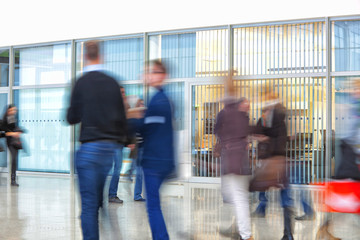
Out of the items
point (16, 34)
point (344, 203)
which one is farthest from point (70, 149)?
point (344, 203)

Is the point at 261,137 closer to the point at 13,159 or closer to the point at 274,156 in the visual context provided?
the point at 274,156

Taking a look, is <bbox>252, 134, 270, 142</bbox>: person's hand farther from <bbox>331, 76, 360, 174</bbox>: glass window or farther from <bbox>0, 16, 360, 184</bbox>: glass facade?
<bbox>331, 76, 360, 174</bbox>: glass window

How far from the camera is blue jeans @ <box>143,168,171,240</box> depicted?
4.95 m

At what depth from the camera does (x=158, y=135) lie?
4.93m

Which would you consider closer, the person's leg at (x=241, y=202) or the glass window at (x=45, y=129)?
the person's leg at (x=241, y=202)

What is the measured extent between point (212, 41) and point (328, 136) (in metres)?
3.52

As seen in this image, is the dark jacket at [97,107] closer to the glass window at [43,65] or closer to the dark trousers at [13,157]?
the dark trousers at [13,157]

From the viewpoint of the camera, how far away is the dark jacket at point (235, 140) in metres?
5.60

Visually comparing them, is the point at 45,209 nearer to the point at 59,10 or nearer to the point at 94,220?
the point at 94,220

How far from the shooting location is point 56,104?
47.6ft

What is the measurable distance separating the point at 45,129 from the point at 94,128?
1048 centimetres

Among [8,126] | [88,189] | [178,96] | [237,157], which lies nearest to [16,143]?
[8,126]

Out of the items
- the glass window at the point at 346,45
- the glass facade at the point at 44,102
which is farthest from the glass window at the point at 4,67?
the glass window at the point at 346,45

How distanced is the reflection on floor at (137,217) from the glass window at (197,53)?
296 centimetres
